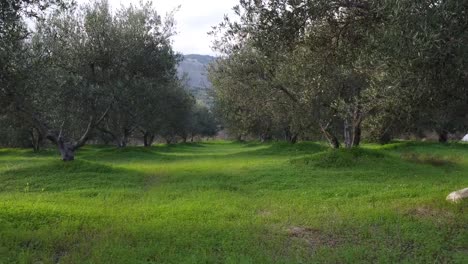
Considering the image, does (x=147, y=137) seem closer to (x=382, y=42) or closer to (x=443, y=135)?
(x=443, y=135)

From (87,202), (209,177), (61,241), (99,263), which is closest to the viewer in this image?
(99,263)

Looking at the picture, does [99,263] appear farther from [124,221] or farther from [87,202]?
[87,202]

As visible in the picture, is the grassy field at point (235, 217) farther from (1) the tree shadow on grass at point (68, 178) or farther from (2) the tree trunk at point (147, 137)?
(2) the tree trunk at point (147, 137)

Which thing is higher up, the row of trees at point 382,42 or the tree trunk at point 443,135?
the row of trees at point 382,42

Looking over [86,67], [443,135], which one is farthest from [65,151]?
[443,135]

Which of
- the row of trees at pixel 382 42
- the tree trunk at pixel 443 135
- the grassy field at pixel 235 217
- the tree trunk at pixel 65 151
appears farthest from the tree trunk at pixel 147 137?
the row of trees at pixel 382 42

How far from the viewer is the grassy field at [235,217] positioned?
8875 mm

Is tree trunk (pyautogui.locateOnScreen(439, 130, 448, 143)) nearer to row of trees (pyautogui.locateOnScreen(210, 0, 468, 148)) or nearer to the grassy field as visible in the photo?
the grassy field

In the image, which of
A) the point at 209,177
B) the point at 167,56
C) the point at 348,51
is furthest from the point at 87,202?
the point at 167,56

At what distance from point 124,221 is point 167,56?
19.4m

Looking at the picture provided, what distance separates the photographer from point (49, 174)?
72.3 ft

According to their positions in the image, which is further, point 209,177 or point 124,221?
point 209,177

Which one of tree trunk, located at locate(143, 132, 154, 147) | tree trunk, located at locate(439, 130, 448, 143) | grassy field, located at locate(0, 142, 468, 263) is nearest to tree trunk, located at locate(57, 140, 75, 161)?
grassy field, located at locate(0, 142, 468, 263)

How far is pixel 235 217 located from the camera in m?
12.4
